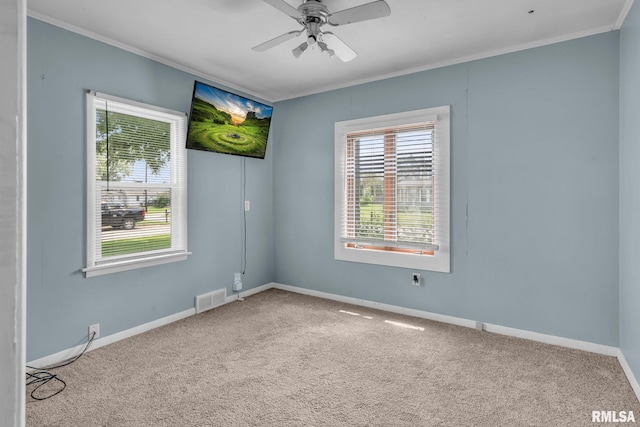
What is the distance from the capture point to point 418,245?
3547mm

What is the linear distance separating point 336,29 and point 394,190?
5.45 ft

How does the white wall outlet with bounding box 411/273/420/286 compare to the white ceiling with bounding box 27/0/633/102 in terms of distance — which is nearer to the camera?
the white ceiling with bounding box 27/0/633/102

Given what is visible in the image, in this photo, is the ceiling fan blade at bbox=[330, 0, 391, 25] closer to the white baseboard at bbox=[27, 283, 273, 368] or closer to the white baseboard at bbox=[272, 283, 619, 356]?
the white baseboard at bbox=[272, 283, 619, 356]

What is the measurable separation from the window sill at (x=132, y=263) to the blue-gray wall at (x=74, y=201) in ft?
0.18

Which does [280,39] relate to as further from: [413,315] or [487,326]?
[487,326]

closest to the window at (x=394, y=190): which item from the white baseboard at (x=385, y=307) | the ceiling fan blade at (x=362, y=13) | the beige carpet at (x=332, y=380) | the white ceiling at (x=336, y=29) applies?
the white baseboard at (x=385, y=307)

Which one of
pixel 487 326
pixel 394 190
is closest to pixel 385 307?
pixel 487 326

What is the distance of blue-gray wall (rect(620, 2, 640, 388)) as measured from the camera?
224 cm

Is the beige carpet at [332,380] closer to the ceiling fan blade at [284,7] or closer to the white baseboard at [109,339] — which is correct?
the white baseboard at [109,339]

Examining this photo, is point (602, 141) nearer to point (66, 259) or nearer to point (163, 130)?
point (163, 130)

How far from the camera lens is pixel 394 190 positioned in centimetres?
374

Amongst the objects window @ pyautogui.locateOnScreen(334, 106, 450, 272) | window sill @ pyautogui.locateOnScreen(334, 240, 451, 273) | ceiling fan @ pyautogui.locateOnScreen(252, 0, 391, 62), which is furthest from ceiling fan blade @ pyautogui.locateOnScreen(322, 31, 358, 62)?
window sill @ pyautogui.locateOnScreen(334, 240, 451, 273)

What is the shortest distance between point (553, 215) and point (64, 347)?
395 cm

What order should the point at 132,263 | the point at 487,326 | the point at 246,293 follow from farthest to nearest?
the point at 246,293 < the point at 487,326 < the point at 132,263
